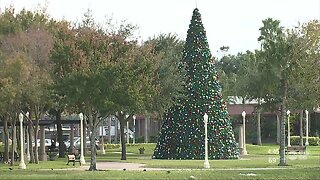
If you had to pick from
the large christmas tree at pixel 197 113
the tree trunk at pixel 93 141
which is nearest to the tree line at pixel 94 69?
the tree trunk at pixel 93 141

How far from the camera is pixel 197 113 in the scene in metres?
44.6

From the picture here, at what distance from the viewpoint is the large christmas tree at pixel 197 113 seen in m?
44.3

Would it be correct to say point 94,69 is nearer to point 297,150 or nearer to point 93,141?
point 93,141

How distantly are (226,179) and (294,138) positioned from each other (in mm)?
Result: 50127

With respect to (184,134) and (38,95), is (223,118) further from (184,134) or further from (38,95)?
(38,95)

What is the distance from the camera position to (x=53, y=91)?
1271 inches

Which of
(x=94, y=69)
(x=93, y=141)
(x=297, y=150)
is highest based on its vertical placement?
(x=94, y=69)

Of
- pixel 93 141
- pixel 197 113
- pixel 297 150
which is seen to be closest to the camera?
pixel 93 141

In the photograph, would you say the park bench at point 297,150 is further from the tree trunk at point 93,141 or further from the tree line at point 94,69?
the tree trunk at point 93,141

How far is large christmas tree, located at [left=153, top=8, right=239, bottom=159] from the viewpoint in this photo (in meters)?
44.3

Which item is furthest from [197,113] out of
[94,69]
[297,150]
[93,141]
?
[94,69]

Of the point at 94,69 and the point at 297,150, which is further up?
the point at 94,69

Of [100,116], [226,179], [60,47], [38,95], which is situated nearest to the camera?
[226,179]

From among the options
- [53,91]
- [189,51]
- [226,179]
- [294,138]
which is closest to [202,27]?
[189,51]
